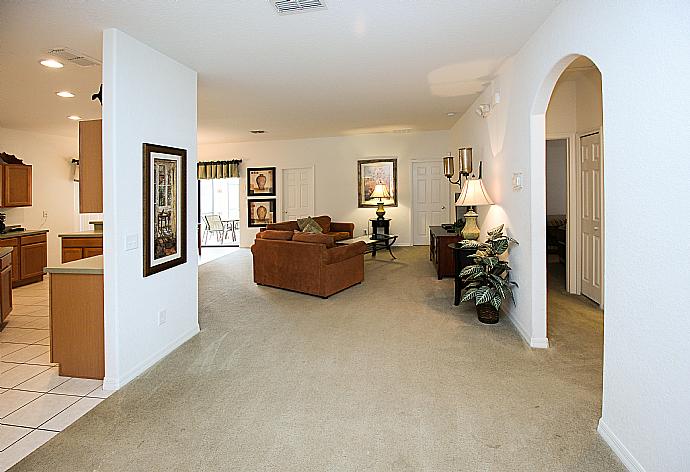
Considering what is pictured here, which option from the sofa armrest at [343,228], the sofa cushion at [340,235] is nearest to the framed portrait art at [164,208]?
the sofa cushion at [340,235]

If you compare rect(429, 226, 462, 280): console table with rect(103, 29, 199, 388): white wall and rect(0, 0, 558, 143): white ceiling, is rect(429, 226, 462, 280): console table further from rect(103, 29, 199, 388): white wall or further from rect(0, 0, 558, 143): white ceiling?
rect(103, 29, 199, 388): white wall

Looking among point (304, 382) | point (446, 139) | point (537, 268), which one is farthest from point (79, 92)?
point (446, 139)

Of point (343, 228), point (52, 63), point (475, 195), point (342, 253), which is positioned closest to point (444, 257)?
point (342, 253)

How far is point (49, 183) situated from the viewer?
8758mm

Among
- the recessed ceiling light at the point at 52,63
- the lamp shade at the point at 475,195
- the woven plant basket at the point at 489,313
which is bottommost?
the woven plant basket at the point at 489,313

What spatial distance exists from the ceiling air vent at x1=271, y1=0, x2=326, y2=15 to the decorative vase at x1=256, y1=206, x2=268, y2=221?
8.79m

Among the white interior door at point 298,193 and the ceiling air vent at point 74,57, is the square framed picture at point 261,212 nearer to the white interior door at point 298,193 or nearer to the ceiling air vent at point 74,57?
the white interior door at point 298,193

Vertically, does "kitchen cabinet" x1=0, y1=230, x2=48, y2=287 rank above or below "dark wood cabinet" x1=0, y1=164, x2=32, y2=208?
below

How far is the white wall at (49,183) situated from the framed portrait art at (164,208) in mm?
5480

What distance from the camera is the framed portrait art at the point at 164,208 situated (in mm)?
3768

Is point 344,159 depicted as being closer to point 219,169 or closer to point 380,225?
point 380,225

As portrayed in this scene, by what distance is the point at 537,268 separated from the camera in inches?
159

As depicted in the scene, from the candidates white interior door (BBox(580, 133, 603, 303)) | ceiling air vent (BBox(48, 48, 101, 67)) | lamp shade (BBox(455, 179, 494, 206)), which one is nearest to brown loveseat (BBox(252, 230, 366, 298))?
lamp shade (BBox(455, 179, 494, 206))

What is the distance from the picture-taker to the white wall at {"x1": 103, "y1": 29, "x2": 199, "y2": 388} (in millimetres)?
3402
